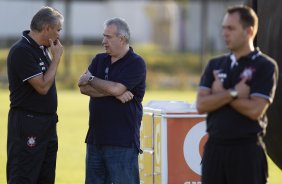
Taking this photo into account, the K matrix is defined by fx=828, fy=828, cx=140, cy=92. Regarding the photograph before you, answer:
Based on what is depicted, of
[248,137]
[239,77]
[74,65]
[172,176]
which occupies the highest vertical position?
[239,77]

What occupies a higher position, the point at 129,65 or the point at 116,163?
the point at 129,65

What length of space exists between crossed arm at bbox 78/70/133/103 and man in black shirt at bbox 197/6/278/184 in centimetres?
149

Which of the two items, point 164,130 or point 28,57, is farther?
point 164,130

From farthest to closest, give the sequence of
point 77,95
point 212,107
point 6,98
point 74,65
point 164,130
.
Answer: point 74,65
point 77,95
point 6,98
point 164,130
point 212,107

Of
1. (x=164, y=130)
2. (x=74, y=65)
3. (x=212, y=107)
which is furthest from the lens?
Answer: (x=74, y=65)

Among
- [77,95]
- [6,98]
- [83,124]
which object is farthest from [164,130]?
[77,95]

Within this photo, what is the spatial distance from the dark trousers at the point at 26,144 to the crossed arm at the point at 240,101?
2.07 metres

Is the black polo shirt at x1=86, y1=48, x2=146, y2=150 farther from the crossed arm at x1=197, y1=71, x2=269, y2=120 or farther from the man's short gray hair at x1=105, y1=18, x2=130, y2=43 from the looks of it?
the crossed arm at x1=197, y1=71, x2=269, y2=120

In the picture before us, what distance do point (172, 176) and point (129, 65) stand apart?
1.59 m

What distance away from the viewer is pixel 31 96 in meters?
7.68

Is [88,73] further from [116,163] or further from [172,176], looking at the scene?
[172,176]

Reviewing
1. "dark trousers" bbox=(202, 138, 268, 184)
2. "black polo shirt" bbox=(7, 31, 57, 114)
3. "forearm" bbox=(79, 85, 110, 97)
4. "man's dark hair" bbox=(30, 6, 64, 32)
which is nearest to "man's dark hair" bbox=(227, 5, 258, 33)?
"dark trousers" bbox=(202, 138, 268, 184)

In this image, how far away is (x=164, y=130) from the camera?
8.77 m

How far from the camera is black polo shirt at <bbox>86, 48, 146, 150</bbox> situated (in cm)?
774
